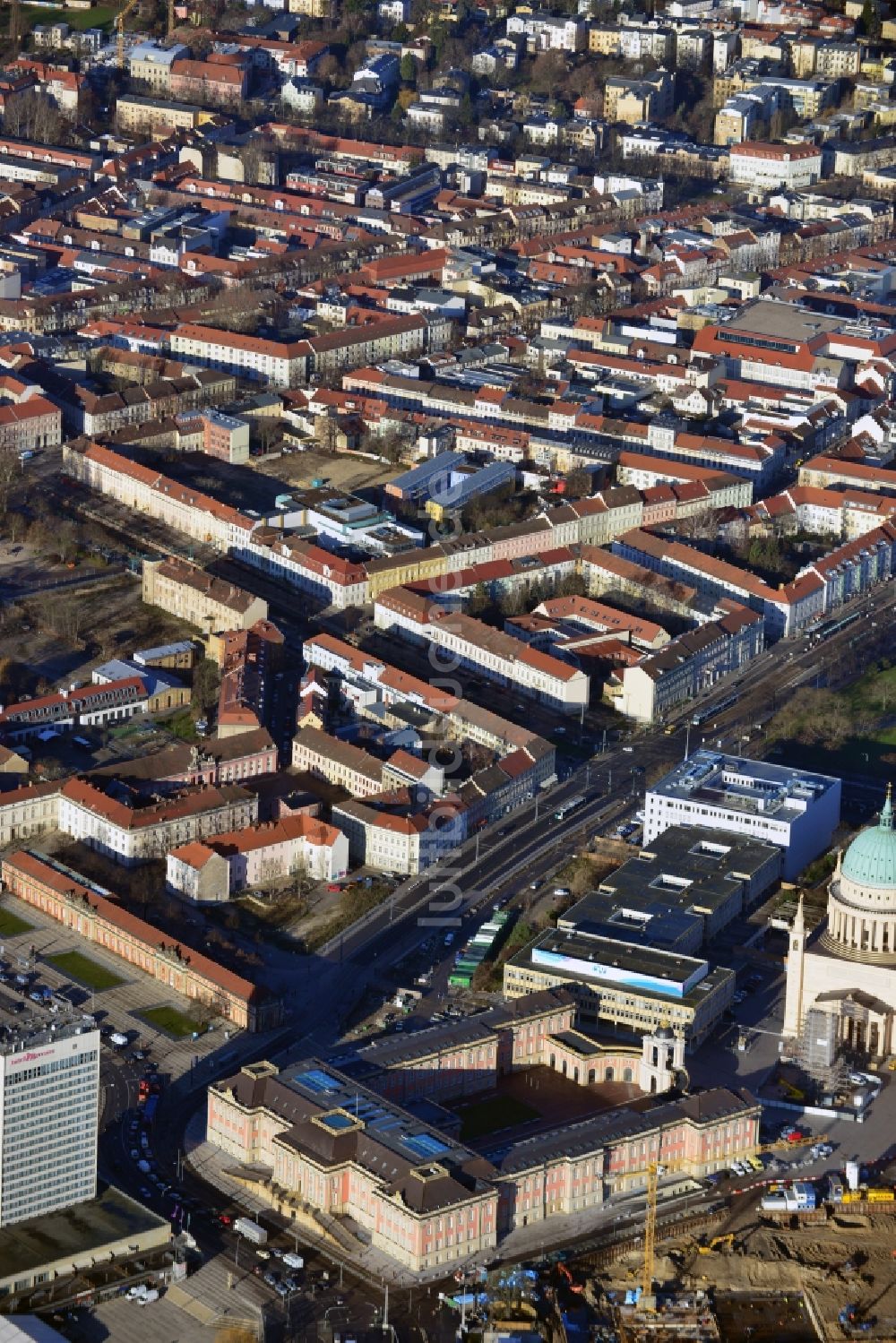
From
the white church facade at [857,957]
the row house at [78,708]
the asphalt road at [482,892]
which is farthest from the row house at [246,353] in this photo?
the white church facade at [857,957]

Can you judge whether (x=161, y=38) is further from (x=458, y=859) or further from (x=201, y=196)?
(x=458, y=859)

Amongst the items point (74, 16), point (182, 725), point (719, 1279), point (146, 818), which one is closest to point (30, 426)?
point (182, 725)

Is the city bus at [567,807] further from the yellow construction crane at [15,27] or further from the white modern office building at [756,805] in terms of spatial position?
the yellow construction crane at [15,27]

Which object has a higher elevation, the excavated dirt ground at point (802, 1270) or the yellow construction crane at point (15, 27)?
the yellow construction crane at point (15, 27)

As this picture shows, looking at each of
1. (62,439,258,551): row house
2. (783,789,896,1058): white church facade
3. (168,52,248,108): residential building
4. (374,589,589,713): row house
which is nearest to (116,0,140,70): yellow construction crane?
(168,52,248,108): residential building

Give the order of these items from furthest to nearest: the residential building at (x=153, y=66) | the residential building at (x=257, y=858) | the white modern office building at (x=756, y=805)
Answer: the residential building at (x=153, y=66) < the white modern office building at (x=756, y=805) < the residential building at (x=257, y=858)

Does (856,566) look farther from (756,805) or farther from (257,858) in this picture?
(257,858)
